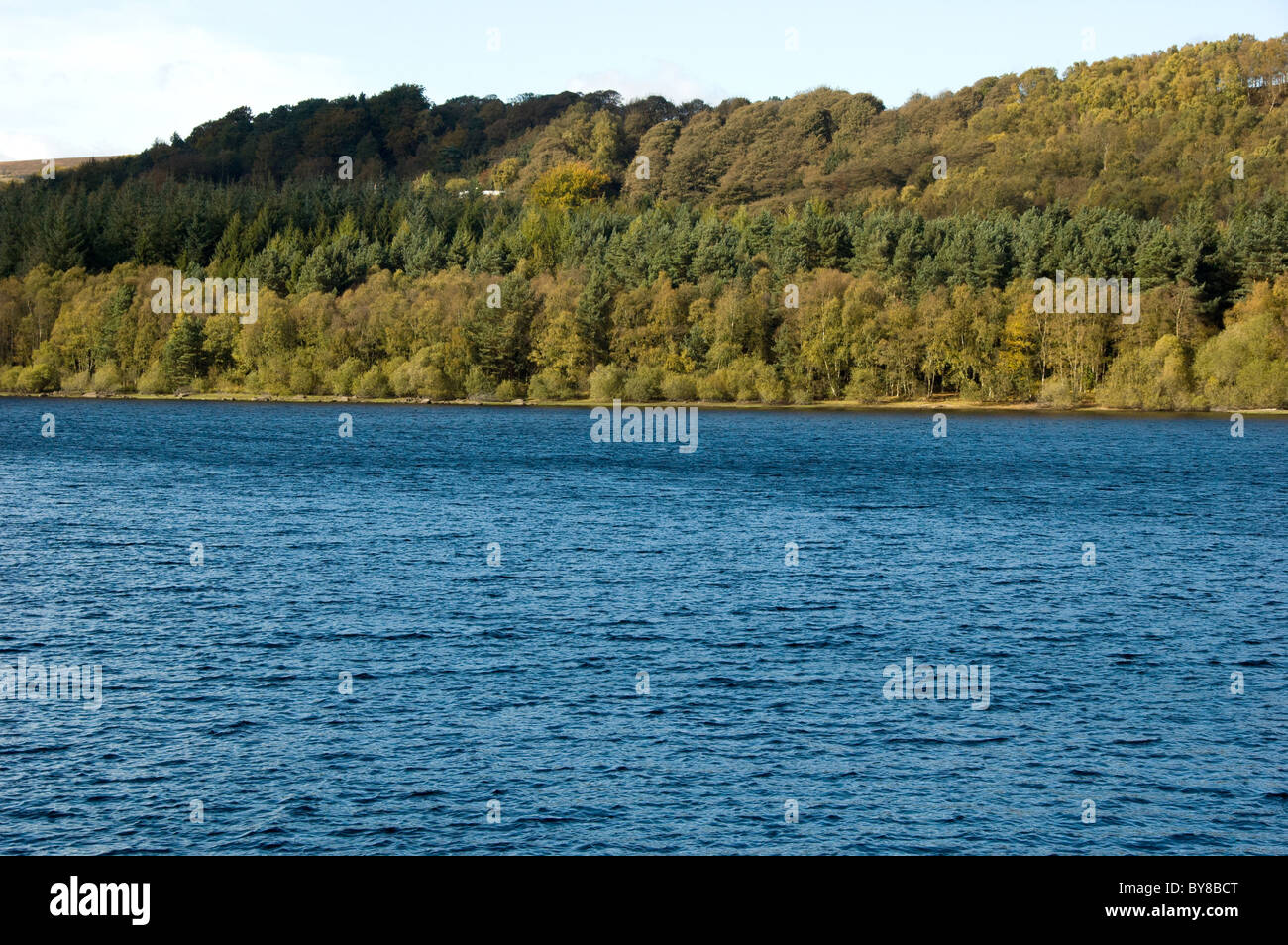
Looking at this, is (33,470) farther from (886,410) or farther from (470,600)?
(886,410)

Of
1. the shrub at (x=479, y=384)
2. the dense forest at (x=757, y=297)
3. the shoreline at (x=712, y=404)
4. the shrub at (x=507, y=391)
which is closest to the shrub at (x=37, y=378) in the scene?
the dense forest at (x=757, y=297)

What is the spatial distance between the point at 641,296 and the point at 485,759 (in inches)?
5128

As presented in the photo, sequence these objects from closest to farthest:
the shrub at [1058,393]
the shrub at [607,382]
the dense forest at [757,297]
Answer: the dense forest at [757,297] < the shrub at [1058,393] < the shrub at [607,382]

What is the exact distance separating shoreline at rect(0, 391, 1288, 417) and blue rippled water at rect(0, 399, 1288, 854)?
195 ft

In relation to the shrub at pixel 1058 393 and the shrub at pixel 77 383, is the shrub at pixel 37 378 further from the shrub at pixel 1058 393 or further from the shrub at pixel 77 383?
the shrub at pixel 1058 393

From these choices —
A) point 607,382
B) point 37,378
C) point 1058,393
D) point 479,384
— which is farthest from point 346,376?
point 1058,393

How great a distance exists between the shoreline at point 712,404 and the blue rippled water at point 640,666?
59.5 metres

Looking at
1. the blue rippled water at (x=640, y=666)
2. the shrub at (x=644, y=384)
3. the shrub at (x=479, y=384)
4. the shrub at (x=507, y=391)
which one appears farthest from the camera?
the shrub at (x=479, y=384)

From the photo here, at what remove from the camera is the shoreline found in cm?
13225

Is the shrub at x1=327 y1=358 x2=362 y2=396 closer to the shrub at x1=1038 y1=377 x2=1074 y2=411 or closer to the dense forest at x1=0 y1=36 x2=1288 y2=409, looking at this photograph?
the dense forest at x1=0 y1=36 x2=1288 y2=409

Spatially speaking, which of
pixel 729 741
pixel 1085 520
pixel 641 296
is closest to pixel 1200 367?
pixel 641 296

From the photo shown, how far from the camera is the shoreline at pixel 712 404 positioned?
434 ft

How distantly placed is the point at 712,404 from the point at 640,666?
115 m
